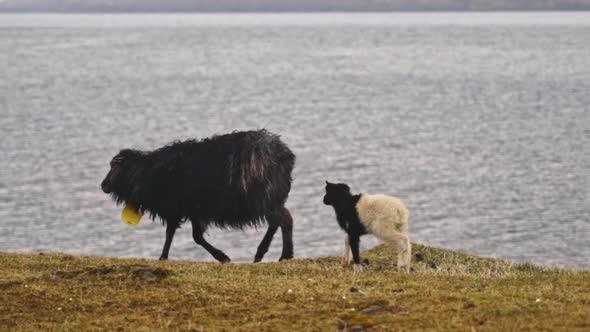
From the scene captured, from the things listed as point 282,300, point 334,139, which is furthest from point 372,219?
point 334,139

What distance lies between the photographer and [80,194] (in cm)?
4944

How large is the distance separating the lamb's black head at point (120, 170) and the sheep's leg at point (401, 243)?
19.9 feet

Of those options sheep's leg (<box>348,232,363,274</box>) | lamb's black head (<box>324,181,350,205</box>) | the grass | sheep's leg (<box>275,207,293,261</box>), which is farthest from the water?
the grass

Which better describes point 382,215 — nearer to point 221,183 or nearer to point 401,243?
point 401,243

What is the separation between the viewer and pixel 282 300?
39.5 ft

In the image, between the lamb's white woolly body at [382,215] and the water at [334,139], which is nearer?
the lamb's white woolly body at [382,215]

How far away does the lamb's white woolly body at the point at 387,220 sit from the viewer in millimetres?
14750

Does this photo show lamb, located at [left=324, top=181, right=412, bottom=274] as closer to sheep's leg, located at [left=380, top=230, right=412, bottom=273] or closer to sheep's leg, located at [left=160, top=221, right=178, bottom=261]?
sheep's leg, located at [left=380, top=230, right=412, bottom=273]

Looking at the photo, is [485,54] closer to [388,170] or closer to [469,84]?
[469,84]

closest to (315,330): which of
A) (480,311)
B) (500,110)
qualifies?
(480,311)

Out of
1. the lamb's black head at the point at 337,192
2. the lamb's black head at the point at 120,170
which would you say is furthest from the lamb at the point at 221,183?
the lamb's black head at the point at 337,192

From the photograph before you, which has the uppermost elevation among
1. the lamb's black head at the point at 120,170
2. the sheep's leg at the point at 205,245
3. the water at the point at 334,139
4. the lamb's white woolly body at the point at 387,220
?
the lamb's white woolly body at the point at 387,220

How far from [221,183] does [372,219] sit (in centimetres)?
363

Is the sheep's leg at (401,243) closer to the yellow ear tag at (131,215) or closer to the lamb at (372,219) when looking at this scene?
the lamb at (372,219)
